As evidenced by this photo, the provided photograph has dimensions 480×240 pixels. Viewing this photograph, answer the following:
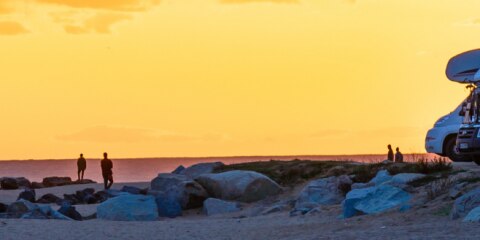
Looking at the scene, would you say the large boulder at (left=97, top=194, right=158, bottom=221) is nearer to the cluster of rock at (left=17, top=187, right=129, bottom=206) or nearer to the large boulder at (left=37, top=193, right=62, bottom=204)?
the cluster of rock at (left=17, top=187, right=129, bottom=206)

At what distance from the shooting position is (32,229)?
24.9m

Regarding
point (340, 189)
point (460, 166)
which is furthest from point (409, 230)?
point (460, 166)

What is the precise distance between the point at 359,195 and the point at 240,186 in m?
10.4

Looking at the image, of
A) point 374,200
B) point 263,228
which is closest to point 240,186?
point 263,228

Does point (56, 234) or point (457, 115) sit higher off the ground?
point (457, 115)

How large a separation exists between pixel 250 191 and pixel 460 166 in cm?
698

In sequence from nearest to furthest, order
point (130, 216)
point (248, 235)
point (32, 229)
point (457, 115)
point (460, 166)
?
point (248, 235)
point (32, 229)
point (130, 216)
point (460, 166)
point (457, 115)

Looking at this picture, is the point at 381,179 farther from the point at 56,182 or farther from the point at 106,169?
the point at 56,182

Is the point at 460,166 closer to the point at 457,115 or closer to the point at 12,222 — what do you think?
the point at 457,115

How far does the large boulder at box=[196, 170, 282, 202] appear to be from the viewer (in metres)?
34.4

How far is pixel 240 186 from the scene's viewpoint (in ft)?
114

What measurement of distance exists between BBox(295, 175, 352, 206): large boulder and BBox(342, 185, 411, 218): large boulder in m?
4.06

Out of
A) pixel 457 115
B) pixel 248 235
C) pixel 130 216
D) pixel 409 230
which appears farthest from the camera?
pixel 457 115

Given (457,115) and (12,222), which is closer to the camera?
(12,222)
